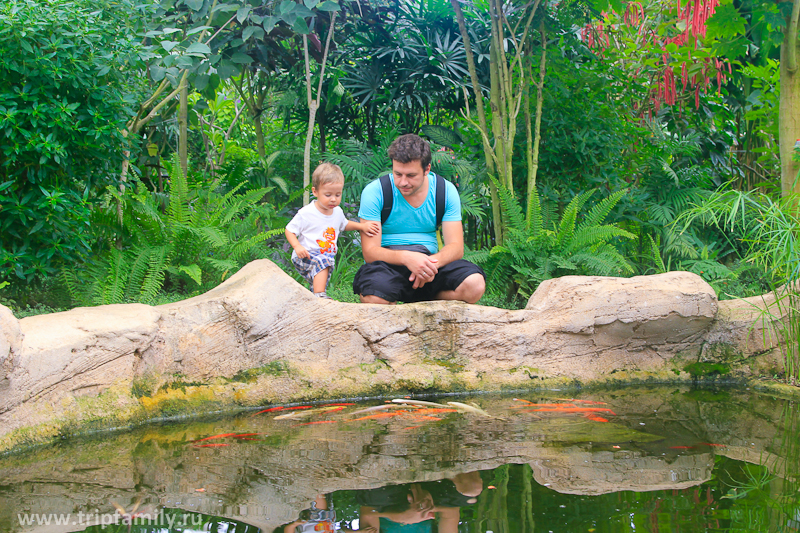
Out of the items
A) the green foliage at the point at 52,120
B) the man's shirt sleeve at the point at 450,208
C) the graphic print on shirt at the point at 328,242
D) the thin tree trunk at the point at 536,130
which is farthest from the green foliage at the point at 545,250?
the green foliage at the point at 52,120

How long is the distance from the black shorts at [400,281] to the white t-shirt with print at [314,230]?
1.59 feet

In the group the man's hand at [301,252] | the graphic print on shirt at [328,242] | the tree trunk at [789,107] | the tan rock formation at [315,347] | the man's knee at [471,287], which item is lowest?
the tan rock formation at [315,347]

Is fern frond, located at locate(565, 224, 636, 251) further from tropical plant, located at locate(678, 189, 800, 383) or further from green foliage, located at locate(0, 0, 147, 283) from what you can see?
green foliage, located at locate(0, 0, 147, 283)

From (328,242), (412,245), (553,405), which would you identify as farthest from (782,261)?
(328,242)

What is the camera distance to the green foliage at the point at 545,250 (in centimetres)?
499

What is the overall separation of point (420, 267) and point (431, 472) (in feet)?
5.33

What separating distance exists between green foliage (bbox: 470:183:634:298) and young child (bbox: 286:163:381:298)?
1390 millimetres

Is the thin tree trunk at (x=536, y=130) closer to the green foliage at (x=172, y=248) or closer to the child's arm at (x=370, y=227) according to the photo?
the child's arm at (x=370, y=227)

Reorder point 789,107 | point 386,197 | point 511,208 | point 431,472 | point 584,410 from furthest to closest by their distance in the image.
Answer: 1. point 511,208
2. point 789,107
3. point 386,197
4. point 584,410
5. point 431,472

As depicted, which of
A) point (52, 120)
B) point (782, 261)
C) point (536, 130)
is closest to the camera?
point (782, 261)

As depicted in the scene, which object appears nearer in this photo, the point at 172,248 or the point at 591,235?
the point at 172,248

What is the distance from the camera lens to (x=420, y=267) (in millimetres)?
3699

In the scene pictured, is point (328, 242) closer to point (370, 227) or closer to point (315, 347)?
point (370, 227)

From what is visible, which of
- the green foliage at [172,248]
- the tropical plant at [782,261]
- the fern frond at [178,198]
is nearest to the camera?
the tropical plant at [782,261]
